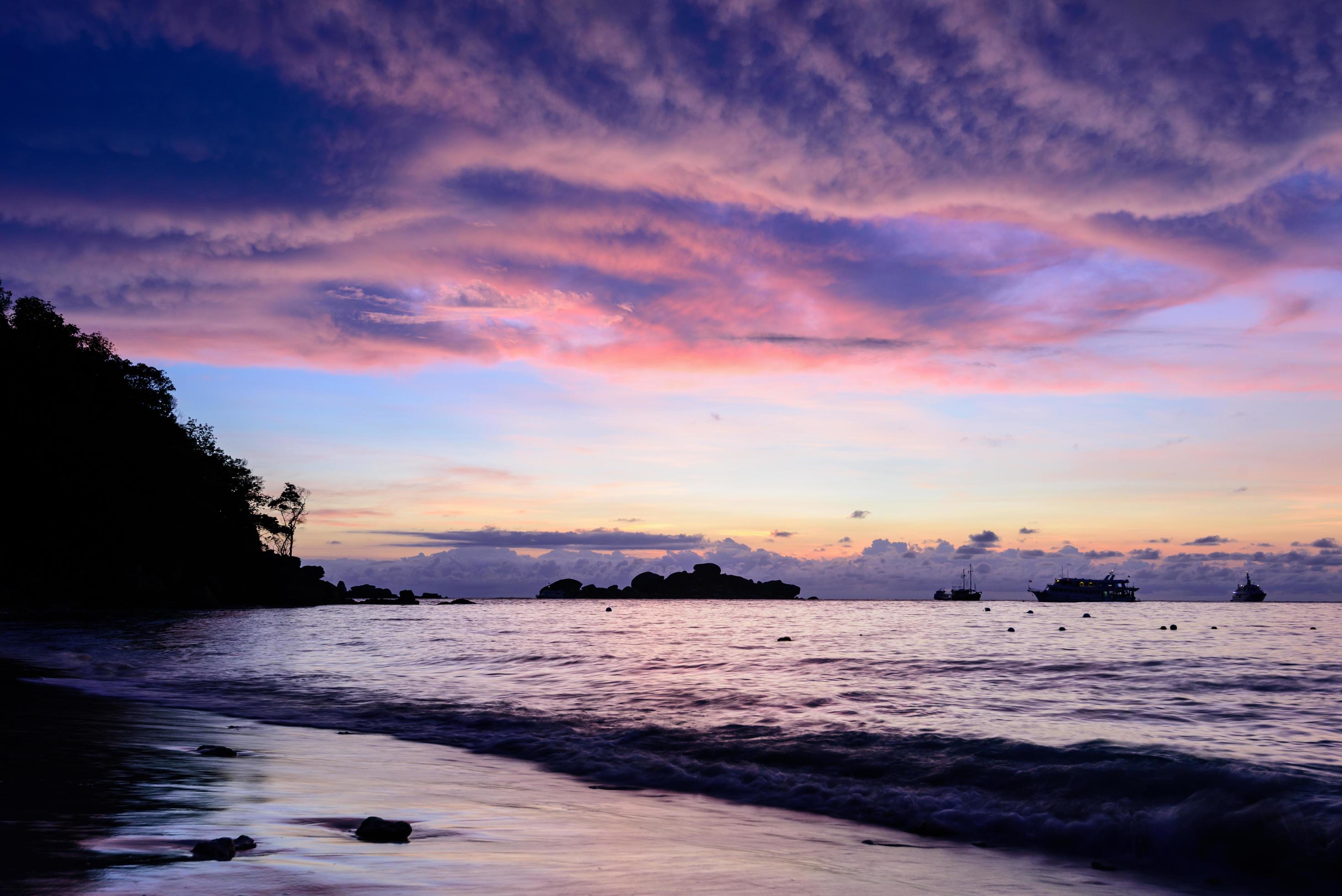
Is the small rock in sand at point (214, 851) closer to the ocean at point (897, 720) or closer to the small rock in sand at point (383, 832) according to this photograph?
the small rock in sand at point (383, 832)

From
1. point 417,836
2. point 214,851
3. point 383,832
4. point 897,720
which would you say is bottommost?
point 897,720

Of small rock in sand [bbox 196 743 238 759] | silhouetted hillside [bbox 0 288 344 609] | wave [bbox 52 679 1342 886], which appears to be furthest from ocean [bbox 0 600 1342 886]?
silhouetted hillside [bbox 0 288 344 609]

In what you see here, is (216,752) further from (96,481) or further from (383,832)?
(96,481)

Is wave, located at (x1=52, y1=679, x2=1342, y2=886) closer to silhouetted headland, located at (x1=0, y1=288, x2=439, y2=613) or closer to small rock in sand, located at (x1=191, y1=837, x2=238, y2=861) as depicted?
small rock in sand, located at (x1=191, y1=837, x2=238, y2=861)

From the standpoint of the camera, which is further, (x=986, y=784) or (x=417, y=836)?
(x=986, y=784)

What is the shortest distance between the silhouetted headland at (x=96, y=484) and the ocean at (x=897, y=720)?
37761 mm

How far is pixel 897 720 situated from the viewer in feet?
47.2

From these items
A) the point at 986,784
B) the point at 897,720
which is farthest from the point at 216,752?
the point at 897,720

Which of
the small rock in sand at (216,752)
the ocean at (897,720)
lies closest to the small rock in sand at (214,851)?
the small rock in sand at (216,752)

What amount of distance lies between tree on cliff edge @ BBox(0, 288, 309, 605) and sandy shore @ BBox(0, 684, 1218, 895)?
66269mm

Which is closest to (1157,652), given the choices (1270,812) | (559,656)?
(559,656)

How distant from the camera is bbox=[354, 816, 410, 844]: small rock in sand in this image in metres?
6.20

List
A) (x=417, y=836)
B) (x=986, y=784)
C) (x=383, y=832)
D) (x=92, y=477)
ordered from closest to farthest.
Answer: (x=383, y=832), (x=417, y=836), (x=986, y=784), (x=92, y=477)

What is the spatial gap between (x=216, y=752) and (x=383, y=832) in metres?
5.60
